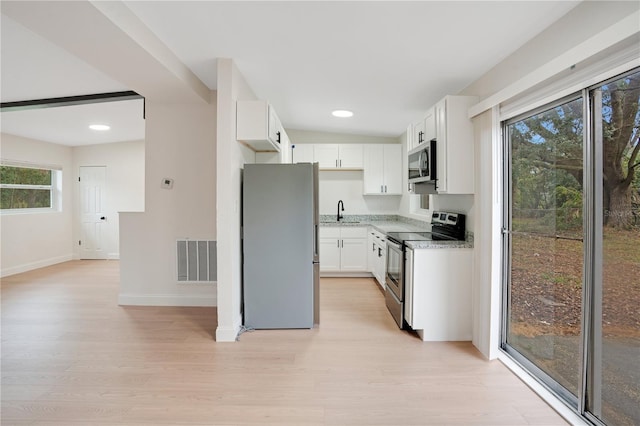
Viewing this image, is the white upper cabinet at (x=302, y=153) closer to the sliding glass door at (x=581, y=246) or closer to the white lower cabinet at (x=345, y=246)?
the white lower cabinet at (x=345, y=246)

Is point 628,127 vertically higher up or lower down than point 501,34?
lower down

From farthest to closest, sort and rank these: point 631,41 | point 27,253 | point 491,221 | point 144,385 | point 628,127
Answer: point 27,253, point 491,221, point 144,385, point 628,127, point 631,41

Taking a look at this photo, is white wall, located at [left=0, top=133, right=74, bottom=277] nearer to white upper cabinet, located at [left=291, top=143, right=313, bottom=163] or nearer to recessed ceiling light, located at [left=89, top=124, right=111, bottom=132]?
recessed ceiling light, located at [left=89, top=124, right=111, bottom=132]

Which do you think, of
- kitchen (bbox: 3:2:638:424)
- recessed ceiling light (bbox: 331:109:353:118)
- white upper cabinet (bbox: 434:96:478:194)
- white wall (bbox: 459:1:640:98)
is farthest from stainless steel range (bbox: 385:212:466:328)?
recessed ceiling light (bbox: 331:109:353:118)

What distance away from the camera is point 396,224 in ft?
16.8

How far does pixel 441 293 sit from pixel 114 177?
21.9 feet

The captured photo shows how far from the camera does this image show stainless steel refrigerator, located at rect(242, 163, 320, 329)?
3281 mm

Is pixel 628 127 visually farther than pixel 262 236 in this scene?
No

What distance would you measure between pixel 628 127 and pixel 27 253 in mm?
7799

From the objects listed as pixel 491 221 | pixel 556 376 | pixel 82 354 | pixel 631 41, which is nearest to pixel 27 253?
pixel 82 354

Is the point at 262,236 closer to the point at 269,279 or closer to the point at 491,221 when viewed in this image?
the point at 269,279

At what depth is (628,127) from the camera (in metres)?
1.62

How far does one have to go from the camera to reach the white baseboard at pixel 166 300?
405 centimetres

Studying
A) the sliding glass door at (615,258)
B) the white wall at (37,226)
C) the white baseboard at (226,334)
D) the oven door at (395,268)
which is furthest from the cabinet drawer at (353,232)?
the white wall at (37,226)
